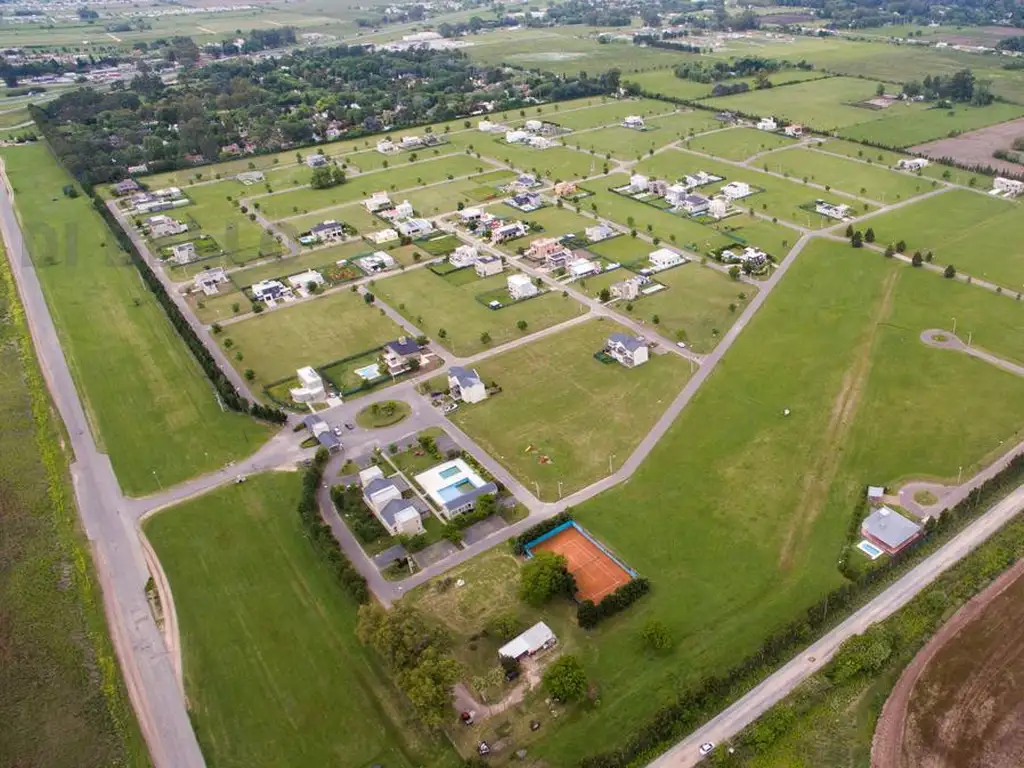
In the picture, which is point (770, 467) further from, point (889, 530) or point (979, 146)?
point (979, 146)

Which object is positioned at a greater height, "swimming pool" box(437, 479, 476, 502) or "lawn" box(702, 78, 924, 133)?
"lawn" box(702, 78, 924, 133)

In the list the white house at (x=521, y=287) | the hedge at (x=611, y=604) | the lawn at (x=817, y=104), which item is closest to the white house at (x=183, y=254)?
the white house at (x=521, y=287)

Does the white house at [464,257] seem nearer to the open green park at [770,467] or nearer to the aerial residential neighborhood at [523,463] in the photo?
the aerial residential neighborhood at [523,463]

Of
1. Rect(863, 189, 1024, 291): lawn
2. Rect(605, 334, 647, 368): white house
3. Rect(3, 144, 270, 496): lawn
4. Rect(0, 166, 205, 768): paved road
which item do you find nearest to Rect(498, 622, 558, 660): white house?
Rect(0, 166, 205, 768): paved road

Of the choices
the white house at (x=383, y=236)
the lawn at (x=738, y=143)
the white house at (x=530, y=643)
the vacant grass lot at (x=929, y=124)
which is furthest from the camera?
the vacant grass lot at (x=929, y=124)

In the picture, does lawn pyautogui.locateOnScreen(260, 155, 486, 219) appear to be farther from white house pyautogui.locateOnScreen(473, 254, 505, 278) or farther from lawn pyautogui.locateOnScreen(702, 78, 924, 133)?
lawn pyautogui.locateOnScreen(702, 78, 924, 133)

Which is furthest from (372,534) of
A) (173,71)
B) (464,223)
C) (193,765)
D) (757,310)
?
(173,71)

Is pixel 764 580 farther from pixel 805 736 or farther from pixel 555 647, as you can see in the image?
pixel 555 647

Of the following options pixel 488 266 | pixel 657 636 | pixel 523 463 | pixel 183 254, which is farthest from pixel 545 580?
pixel 183 254
